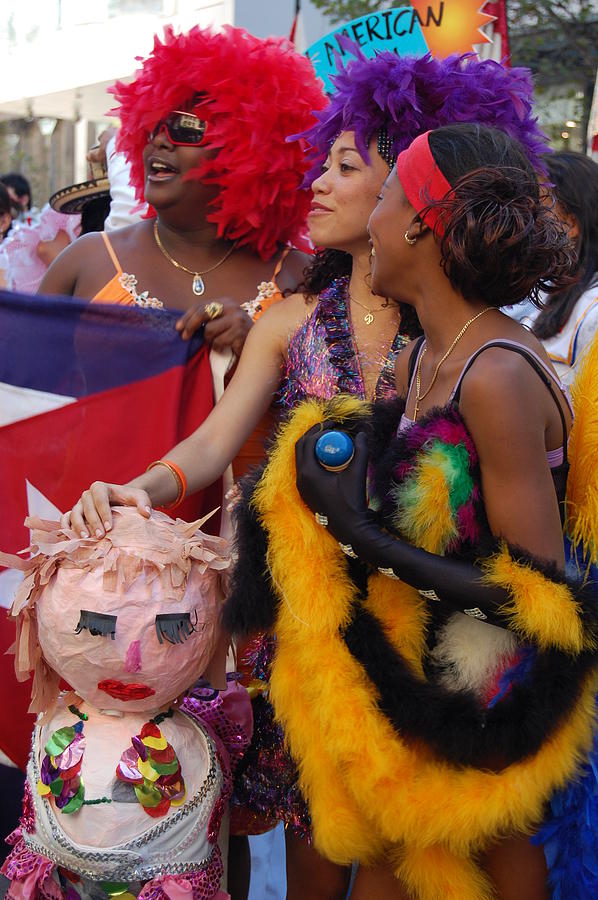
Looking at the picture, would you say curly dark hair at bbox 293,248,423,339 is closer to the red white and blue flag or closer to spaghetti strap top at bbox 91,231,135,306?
the red white and blue flag

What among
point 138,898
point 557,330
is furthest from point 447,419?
point 557,330

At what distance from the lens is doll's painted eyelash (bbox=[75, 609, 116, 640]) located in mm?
1802

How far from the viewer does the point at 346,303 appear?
2.40 metres

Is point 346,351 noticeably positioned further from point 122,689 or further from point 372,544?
point 122,689

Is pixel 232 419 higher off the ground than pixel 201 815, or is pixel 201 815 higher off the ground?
pixel 232 419

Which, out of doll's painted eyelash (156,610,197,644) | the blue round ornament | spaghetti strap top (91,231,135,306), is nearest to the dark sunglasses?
spaghetti strap top (91,231,135,306)

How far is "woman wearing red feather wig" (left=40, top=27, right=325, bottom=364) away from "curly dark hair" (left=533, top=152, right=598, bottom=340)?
1.18m

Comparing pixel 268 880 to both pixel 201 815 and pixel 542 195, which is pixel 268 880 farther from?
pixel 542 195

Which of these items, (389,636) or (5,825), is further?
(5,825)

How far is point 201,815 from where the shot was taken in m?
1.92

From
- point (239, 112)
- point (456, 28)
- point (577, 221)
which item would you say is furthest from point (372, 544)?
point (456, 28)

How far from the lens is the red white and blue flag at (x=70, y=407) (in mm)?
2430

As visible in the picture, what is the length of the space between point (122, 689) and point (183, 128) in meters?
1.64

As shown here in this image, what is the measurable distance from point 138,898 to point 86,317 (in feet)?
4.35
